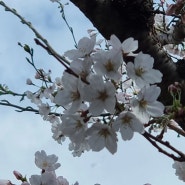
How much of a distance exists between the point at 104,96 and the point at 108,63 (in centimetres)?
9

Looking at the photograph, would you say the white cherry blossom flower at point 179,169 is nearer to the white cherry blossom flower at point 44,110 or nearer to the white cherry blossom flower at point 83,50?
the white cherry blossom flower at point 83,50

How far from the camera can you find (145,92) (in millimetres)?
1219

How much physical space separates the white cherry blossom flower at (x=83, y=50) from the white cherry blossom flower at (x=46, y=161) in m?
0.53

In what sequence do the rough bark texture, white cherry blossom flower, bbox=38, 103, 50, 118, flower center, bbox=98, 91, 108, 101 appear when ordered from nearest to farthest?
1. flower center, bbox=98, 91, 108, 101
2. the rough bark texture
3. white cherry blossom flower, bbox=38, 103, 50, 118

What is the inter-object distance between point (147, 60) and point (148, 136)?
0.80 feet

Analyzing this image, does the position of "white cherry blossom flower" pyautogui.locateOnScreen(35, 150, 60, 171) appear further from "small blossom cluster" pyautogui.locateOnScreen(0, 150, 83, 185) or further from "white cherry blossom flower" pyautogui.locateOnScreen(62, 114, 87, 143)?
"white cherry blossom flower" pyautogui.locateOnScreen(62, 114, 87, 143)

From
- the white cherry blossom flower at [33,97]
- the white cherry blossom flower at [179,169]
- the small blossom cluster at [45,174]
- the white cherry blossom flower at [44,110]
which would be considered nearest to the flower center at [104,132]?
the small blossom cluster at [45,174]

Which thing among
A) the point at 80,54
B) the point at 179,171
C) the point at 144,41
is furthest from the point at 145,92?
the point at 144,41

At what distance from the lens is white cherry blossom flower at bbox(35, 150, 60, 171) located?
1.61 m

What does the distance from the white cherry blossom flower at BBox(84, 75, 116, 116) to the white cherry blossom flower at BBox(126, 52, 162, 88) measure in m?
0.08

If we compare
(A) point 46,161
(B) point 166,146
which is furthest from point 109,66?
(A) point 46,161

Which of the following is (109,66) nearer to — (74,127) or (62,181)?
(74,127)

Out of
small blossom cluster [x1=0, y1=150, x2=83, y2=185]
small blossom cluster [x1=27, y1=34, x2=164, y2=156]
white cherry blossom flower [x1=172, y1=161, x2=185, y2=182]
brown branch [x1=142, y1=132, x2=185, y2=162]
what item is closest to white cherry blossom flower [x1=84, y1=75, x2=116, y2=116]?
small blossom cluster [x1=27, y1=34, x2=164, y2=156]

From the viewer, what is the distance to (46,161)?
5.45 ft
